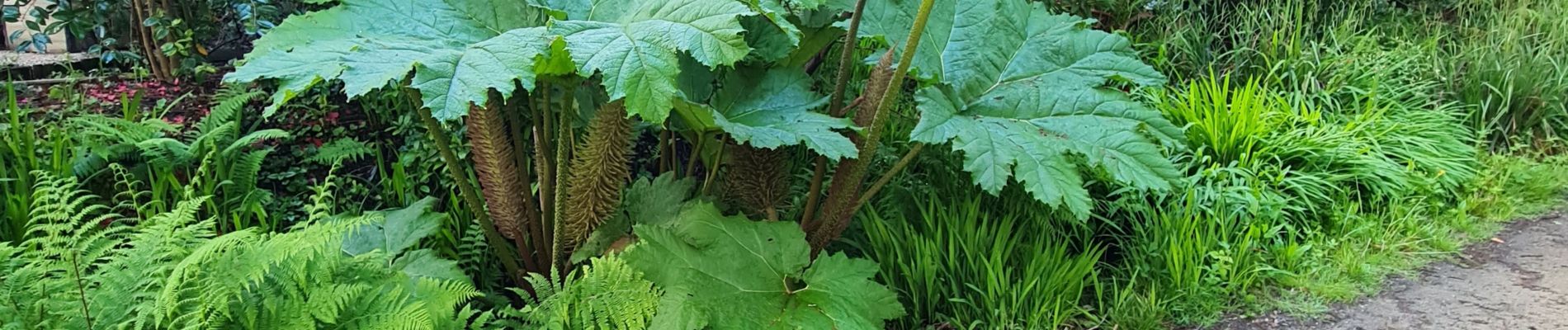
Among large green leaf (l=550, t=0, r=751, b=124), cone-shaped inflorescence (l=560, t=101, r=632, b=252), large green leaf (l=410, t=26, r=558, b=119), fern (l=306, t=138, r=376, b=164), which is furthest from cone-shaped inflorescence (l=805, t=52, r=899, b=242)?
fern (l=306, t=138, r=376, b=164)

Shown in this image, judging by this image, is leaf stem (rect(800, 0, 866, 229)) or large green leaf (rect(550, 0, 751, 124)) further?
leaf stem (rect(800, 0, 866, 229))

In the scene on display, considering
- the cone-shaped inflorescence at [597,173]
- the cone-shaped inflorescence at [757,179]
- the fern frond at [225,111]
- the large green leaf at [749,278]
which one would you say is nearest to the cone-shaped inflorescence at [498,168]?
the cone-shaped inflorescence at [597,173]

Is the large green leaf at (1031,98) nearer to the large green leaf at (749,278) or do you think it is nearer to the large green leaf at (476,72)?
the large green leaf at (749,278)

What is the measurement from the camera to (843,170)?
7.54 ft

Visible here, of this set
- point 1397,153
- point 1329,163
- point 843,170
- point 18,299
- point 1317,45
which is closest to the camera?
point 18,299

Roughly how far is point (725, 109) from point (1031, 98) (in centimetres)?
73

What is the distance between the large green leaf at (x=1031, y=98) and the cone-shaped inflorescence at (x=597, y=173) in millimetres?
649

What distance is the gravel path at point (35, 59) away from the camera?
346 cm

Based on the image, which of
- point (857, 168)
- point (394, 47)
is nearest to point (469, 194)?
point (394, 47)

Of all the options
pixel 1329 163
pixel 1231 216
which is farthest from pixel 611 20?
pixel 1329 163

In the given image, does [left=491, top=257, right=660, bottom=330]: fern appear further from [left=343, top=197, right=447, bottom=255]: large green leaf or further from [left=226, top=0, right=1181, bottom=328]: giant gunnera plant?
[left=343, top=197, right=447, bottom=255]: large green leaf

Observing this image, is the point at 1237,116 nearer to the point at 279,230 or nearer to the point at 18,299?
the point at 279,230

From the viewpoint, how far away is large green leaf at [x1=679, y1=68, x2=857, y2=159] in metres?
1.96

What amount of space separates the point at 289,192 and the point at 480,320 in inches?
53.3
